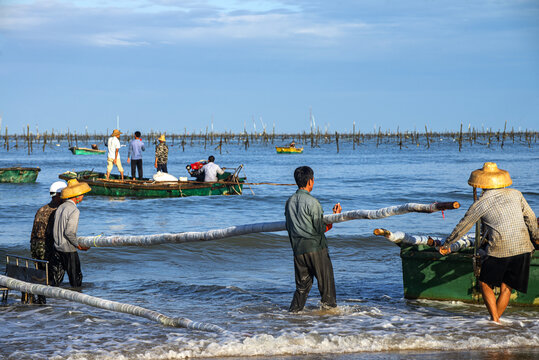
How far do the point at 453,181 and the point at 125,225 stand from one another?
853 inches

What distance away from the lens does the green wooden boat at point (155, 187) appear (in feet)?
69.2

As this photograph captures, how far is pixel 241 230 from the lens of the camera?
6902 mm

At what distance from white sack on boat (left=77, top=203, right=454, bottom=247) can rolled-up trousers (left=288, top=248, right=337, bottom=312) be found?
364 millimetres

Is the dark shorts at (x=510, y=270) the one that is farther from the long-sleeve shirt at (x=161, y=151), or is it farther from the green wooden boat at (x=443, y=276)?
the long-sleeve shirt at (x=161, y=151)

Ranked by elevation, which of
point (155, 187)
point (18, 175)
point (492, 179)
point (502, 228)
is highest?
point (492, 179)

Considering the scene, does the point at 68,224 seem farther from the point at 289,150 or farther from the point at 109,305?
the point at 289,150

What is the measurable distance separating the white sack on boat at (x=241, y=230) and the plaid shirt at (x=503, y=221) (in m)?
0.40

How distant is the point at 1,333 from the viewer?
21.1ft

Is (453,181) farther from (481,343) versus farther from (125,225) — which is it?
(481,343)

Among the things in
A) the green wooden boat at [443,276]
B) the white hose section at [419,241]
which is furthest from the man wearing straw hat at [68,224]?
the green wooden boat at [443,276]

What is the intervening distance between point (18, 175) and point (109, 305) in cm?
2382

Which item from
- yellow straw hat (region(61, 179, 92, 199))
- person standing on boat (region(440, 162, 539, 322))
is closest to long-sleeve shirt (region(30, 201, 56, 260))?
yellow straw hat (region(61, 179, 92, 199))

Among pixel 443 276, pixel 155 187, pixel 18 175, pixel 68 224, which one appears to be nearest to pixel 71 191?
pixel 68 224

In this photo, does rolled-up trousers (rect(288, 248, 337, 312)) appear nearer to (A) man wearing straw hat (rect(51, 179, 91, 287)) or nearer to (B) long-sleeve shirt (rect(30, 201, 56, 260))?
Answer: (A) man wearing straw hat (rect(51, 179, 91, 287))
